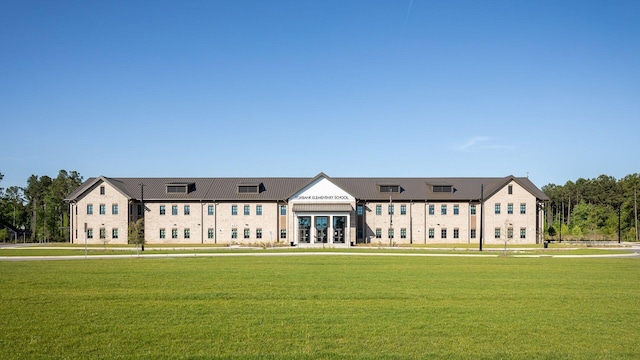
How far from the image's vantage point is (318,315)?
44.1 ft

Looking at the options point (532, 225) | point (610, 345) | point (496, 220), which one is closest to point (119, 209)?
point (496, 220)

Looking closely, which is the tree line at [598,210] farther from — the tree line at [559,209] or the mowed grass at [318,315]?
the mowed grass at [318,315]

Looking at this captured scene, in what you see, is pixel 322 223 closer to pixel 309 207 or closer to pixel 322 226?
pixel 322 226

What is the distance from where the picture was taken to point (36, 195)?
106 meters

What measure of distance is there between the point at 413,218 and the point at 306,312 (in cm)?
4634

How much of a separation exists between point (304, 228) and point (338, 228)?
153 inches

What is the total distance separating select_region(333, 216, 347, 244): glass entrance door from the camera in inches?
2197

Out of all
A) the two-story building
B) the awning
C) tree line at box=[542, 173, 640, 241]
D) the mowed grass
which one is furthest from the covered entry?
the mowed grass

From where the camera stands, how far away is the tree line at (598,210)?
72.7m

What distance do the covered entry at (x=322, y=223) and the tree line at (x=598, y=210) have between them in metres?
31.0

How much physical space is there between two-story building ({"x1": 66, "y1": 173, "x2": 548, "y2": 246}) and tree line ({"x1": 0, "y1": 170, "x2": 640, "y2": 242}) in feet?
35.7

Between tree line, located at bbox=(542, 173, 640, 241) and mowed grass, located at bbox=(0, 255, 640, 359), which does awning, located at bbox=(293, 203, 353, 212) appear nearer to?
tree line, located at bbox=(542, 173, 640, 241)

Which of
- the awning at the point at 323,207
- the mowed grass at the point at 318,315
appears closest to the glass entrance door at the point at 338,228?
the awning at the point at 323,207

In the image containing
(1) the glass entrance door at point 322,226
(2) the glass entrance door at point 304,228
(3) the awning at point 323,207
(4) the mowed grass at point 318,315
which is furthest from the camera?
(1) the glass entrance door at point 322,226
